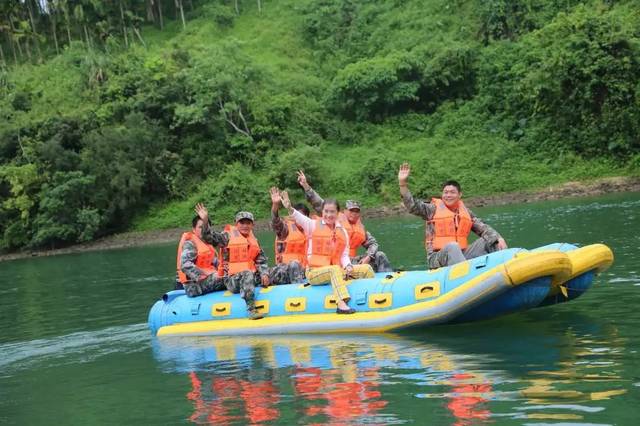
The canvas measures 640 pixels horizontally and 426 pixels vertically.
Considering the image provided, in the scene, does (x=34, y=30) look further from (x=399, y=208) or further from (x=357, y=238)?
(x=357, y=238)

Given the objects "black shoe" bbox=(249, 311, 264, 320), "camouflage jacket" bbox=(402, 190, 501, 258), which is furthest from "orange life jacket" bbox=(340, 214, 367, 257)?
"black shoe" bbox=(249, 311, 264, 320)

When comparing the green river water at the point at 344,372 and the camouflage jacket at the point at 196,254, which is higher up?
the camouflage jacket at the point at 196,254

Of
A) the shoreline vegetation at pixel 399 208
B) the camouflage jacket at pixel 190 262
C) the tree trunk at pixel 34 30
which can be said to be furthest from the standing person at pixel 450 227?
the tree trunk at pixel 34 30

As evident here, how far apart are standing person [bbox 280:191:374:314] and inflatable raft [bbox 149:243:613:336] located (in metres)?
0.18

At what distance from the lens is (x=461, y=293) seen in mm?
8648

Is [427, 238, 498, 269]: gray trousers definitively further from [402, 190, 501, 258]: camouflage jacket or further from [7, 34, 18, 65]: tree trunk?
[7, 34, 18, 65]: tree trunk

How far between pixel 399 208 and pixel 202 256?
2187cm

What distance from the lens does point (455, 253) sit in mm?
9570

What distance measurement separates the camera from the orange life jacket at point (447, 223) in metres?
9.80

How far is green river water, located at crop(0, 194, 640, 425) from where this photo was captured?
5.99 m

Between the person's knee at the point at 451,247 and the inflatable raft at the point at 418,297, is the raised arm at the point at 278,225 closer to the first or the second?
the inflatable raft at the point at 418,297

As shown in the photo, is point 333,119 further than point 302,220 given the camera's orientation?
Yes

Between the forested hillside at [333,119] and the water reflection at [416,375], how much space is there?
80.8 feet

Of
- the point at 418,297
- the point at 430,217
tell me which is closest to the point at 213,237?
the point at 430,217
